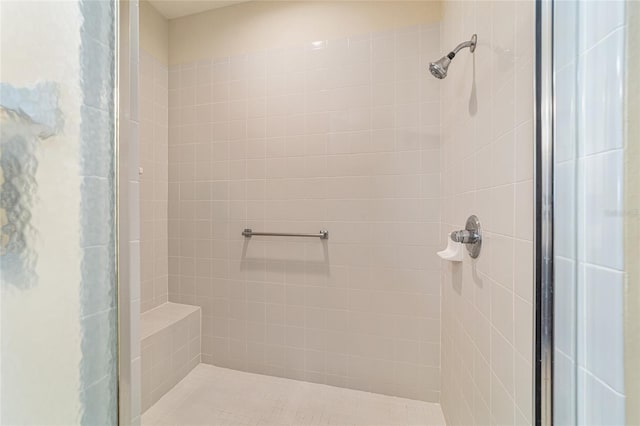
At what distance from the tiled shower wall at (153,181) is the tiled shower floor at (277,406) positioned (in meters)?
0.66

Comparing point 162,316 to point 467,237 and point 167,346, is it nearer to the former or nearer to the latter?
point 167,346

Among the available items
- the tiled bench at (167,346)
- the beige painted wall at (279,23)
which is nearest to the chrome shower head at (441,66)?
the beige painted wall at (279,23)

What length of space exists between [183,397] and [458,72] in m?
2.25

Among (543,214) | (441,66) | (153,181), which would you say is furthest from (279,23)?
(543,214)

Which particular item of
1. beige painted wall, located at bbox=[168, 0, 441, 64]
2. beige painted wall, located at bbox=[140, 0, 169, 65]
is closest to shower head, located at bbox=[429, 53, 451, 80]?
beige painted wall, located at bbox=[168, 0, 441, 64]

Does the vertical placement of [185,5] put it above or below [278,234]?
above

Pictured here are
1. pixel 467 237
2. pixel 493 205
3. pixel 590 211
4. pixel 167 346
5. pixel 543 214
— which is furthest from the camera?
pixel 167 346

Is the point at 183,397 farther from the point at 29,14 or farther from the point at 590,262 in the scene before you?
the point at 590,262

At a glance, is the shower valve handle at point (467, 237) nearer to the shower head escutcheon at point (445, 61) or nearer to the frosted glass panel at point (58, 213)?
the shower head escutcheon at point (445, 61)

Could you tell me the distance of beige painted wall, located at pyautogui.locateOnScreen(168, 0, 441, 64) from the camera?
154 centimetres

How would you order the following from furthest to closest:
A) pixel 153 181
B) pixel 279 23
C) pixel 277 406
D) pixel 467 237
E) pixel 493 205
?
1. pixel 153 181
2. pixel 279 23
3. pixel 277 406
4. pixel 467 237
5. pixel 493 205

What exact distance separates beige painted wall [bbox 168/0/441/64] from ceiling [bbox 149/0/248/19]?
1.2 inches

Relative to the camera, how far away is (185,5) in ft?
5.92

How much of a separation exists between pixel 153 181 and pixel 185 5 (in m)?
1.23
